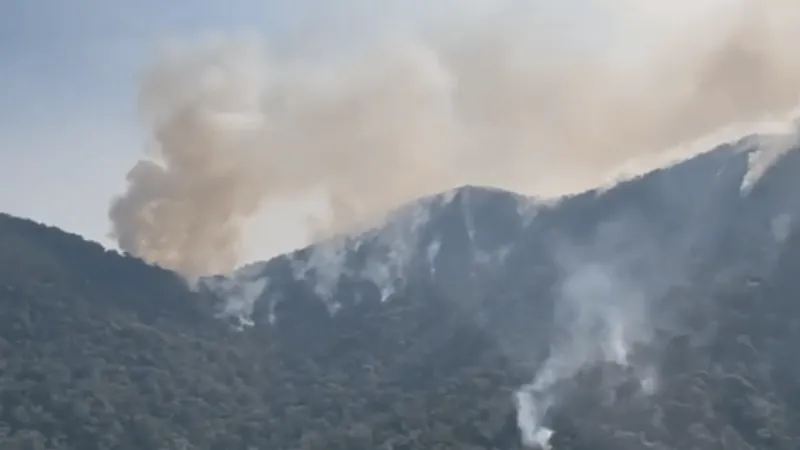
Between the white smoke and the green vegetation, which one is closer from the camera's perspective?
the green vegetation

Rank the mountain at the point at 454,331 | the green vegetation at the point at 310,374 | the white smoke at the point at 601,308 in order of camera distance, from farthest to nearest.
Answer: the white smoke at the point at 601,308
the mountain at the point at 454,331
the green vegetation at the point at 310,374

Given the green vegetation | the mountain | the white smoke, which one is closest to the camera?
the green vegetation

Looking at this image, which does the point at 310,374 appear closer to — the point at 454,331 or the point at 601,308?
the point at 454,331

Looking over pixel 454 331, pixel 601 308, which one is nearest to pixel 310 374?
pixel 454 331

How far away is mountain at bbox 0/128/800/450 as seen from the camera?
134125mm

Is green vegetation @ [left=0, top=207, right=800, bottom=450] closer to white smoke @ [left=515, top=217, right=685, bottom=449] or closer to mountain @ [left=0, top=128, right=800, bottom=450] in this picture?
A: mountain @ [left=0, top=128, right=800, bottom=450]

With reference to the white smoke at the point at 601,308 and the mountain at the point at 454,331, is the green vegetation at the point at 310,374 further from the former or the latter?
the white smoke at the point at 601,308

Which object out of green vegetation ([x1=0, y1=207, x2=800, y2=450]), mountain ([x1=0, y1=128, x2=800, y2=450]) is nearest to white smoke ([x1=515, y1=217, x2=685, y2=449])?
mountain ([x1=0, y1=128, x2=800, y2=450])

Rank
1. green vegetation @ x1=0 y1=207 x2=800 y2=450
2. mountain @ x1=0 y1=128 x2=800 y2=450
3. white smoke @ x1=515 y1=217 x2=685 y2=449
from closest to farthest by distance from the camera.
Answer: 1. green vegetation @ x1=0 y1=207 x2=800 y2=450
2. mountain @ x1=0 y1=128 x2=800 y2=450
3. white smoke @ x1=515 y1=217 x2=685 y2=449

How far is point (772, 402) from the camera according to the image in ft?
424

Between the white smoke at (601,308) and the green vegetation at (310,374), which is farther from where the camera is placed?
the white smoke at (601,308)

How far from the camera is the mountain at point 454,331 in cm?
13412

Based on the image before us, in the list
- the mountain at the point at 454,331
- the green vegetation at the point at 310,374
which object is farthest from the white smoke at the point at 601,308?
the green vegetation at the point at 310,374

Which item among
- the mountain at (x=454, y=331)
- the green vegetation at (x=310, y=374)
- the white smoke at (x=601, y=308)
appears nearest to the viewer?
the green vegetation at (x=310, y=374)
